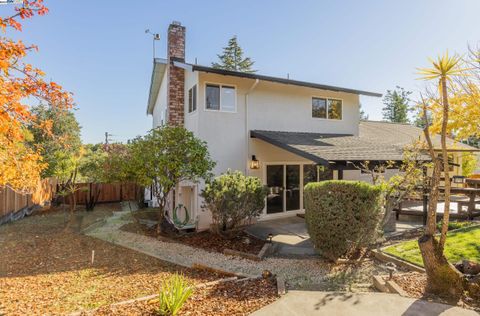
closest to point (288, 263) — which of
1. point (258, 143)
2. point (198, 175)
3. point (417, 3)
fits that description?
point (198, 175)

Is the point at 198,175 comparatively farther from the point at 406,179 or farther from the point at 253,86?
the point at 406,179

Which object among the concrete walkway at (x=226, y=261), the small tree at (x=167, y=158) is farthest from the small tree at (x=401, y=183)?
the small tree at (x=167, y=158)

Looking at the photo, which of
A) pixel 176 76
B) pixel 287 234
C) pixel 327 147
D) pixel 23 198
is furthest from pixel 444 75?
pixel 23 198

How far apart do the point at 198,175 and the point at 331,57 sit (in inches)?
495

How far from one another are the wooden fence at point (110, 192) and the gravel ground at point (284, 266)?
9.61 m

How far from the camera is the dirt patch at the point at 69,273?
198 inches

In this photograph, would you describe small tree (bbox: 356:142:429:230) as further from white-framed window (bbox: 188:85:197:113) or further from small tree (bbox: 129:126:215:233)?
white-framed window (bbox: 188:85:197:113)

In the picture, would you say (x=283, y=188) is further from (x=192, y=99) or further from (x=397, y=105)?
(x=397, y=105)

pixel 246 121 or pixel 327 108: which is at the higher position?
pixel 327 108

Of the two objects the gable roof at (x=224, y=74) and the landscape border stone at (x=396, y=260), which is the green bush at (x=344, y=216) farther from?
the gable roof at (x=224, y=74)

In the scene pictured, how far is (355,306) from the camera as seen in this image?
4543mm

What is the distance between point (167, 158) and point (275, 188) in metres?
5.48

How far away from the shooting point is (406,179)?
8633 mm

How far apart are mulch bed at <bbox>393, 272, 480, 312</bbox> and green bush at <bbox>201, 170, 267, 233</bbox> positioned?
474 centimetres
